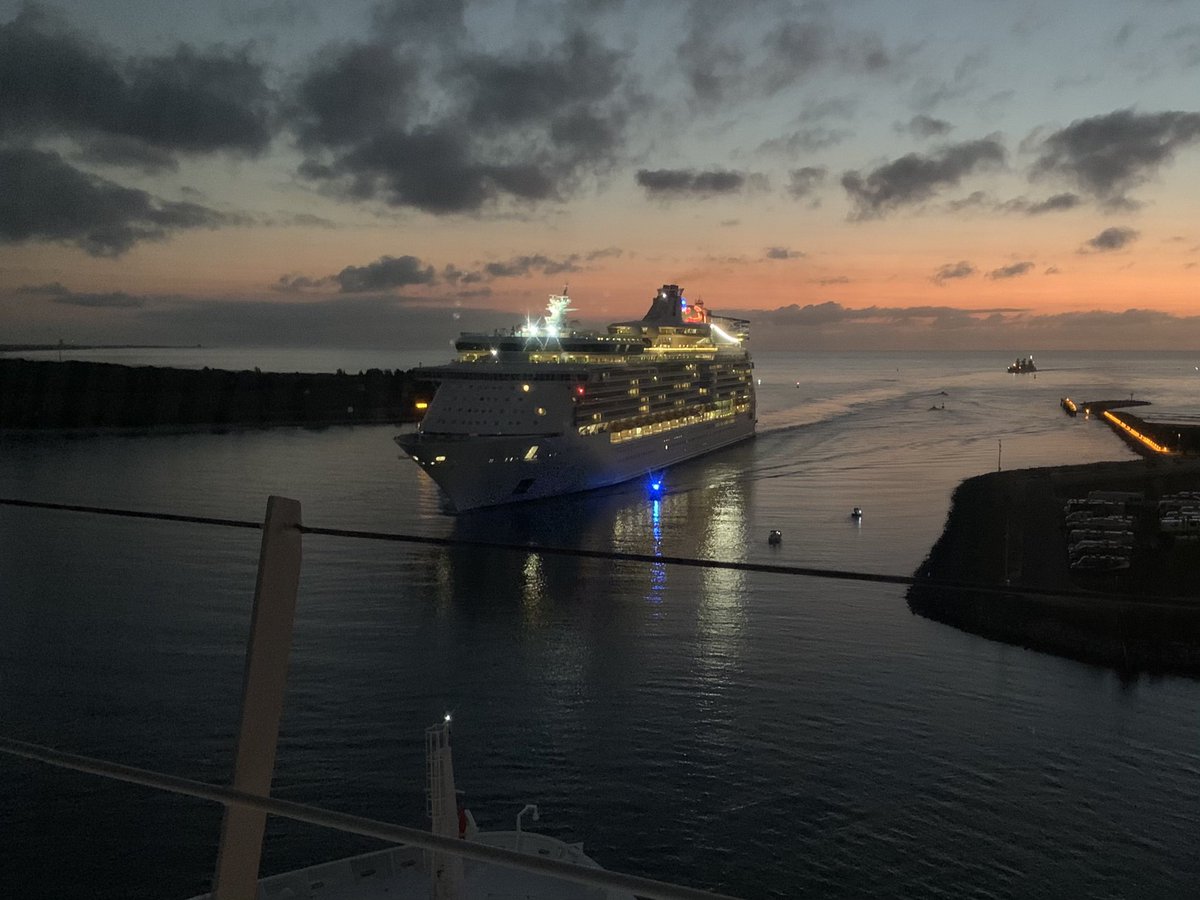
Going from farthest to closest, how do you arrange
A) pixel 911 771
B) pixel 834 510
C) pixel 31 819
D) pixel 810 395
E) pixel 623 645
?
pixel 810 395 → pixel 834 510 → pixel 623 645 → pixel 911 771 → pixel 31 819

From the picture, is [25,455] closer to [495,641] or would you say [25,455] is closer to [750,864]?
[495,641]

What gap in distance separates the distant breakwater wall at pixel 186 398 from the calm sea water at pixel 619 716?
114 ft

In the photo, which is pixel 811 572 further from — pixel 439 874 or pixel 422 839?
pixel 439 874

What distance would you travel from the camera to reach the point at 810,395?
9200 cm

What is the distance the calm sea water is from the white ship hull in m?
2.14

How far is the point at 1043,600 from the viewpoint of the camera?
18219 mm

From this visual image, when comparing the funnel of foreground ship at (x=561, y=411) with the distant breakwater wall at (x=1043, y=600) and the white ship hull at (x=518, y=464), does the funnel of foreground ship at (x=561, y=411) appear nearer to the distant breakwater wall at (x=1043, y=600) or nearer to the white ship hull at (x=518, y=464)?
the white ship hull at (x=518, y=464)

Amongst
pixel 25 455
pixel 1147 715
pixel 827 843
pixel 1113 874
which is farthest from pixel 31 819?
pixel 25 455

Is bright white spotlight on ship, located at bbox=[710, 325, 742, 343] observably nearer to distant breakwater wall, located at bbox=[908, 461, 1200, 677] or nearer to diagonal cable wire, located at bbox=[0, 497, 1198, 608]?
distant breakwater wall, located at bbox=[908, 461, 1200, 677]

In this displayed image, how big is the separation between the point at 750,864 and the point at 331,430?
175 ft

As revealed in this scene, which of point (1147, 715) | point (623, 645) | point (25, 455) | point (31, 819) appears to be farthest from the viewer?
point (25, 455)

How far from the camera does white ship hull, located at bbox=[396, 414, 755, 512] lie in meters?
27.6

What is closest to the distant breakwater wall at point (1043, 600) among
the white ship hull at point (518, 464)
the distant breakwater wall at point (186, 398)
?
the white ship hull at point (518, 464)

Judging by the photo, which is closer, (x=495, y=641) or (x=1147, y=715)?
(x=1147, y=715)
